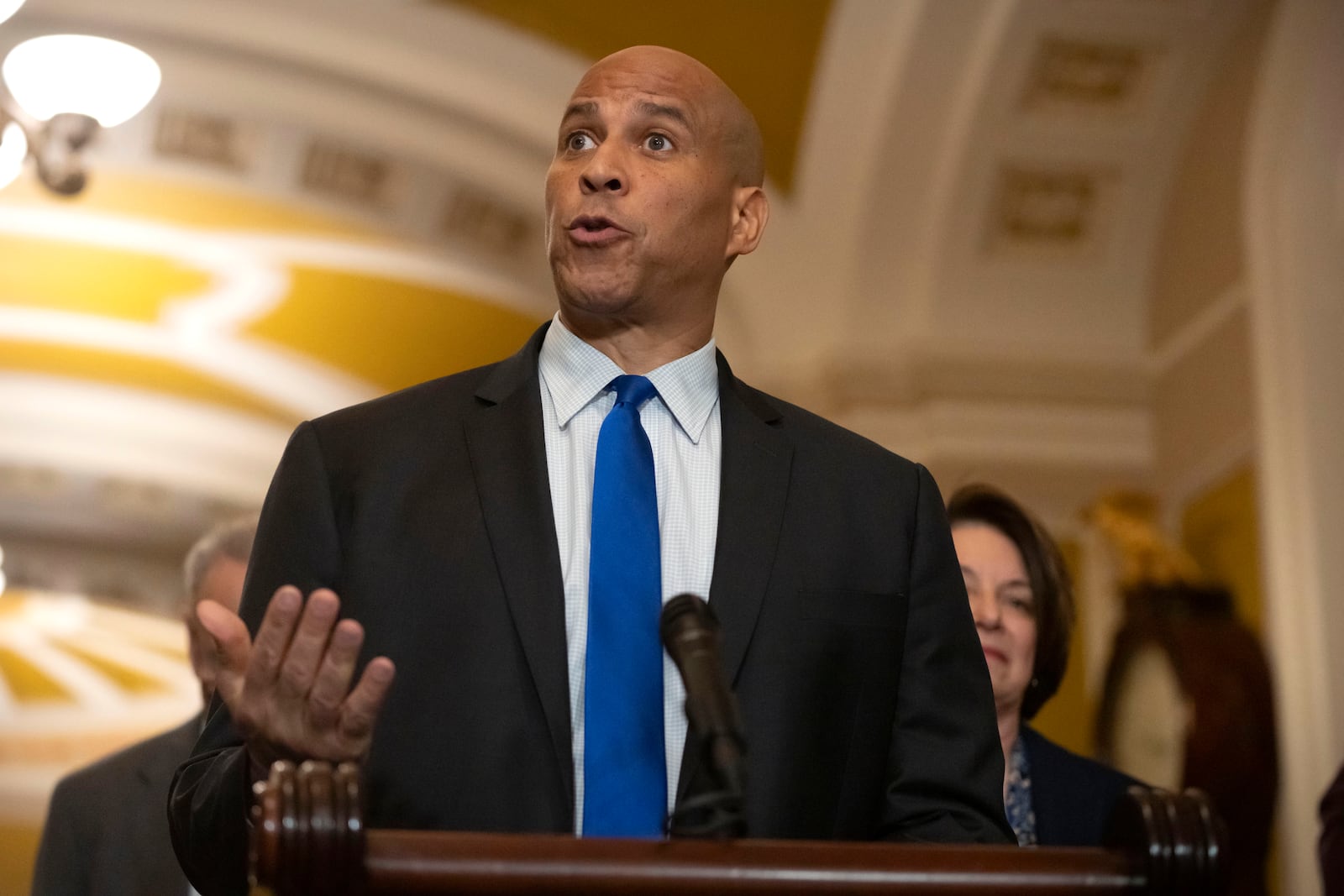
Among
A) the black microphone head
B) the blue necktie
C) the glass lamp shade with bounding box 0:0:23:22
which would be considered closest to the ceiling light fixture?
the glass lamp shade with bounding box 0:0:23:22

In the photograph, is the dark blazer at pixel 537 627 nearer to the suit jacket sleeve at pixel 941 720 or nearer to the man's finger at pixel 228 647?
the suit jacket sleeve at pixel 941 720

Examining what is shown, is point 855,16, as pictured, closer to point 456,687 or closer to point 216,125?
point 216,125

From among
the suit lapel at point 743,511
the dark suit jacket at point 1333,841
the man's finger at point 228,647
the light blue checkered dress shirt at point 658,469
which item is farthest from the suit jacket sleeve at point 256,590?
the dark suit jacket at point 1333,841

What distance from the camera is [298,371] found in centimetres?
1098

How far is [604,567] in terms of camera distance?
5.84 ft

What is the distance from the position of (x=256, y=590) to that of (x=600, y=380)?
0.45 metres

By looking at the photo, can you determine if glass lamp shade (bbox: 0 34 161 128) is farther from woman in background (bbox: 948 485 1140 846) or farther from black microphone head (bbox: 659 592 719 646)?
black microphone head (bbox: 659 592 719 646)

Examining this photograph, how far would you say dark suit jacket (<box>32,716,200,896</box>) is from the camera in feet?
10.2

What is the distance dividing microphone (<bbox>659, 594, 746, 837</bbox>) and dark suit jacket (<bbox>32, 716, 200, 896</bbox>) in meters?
1.91

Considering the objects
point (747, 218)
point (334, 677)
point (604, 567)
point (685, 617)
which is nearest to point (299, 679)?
point (334, 677)

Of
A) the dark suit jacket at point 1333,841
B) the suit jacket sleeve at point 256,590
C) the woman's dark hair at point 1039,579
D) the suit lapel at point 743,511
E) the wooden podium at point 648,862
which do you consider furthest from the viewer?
the woman's dark hair at point 1039,579

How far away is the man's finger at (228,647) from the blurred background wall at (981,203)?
420 centimetres

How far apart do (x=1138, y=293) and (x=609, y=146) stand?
18.1ft

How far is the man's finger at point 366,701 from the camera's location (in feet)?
4.66
